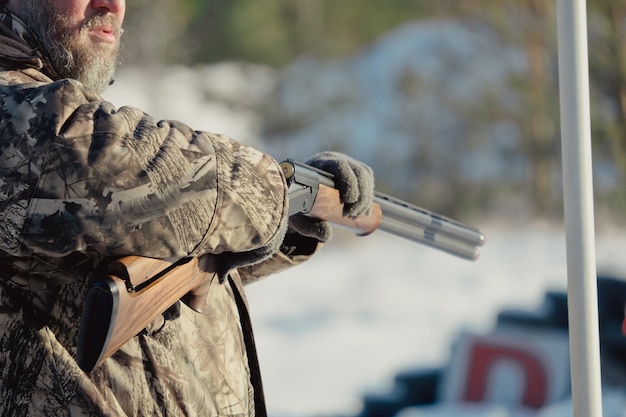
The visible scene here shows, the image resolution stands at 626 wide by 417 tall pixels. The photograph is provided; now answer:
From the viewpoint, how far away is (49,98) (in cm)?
150

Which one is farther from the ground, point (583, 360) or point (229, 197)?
point (229, 197)

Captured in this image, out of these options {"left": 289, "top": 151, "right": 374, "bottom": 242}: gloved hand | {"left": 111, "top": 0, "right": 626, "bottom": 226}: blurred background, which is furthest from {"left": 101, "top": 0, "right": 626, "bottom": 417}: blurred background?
{"left": 289, "top": 151, "right": 374, "bottom": 242}: gloved hand

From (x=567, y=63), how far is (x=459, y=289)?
8064mm

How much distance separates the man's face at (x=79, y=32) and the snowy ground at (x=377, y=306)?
168 inches

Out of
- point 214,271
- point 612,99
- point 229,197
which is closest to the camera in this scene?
point 229,197

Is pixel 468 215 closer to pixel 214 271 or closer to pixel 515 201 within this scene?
pixel 515 201

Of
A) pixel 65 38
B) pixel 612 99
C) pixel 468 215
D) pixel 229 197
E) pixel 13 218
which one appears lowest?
pixel 13 218

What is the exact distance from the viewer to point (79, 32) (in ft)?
6.16

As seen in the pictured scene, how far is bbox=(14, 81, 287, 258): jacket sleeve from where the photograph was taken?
1477 millimetres

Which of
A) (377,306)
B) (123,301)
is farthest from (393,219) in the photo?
(377,306)

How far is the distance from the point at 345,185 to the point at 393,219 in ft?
1.66

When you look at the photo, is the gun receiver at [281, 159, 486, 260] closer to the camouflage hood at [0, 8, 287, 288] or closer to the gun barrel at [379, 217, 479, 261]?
the gun barrel at [379, 217, 479, 261]

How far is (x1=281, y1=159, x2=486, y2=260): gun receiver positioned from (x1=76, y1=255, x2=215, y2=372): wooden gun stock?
459 mm

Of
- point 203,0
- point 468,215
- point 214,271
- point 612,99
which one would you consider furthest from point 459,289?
point 214,271
